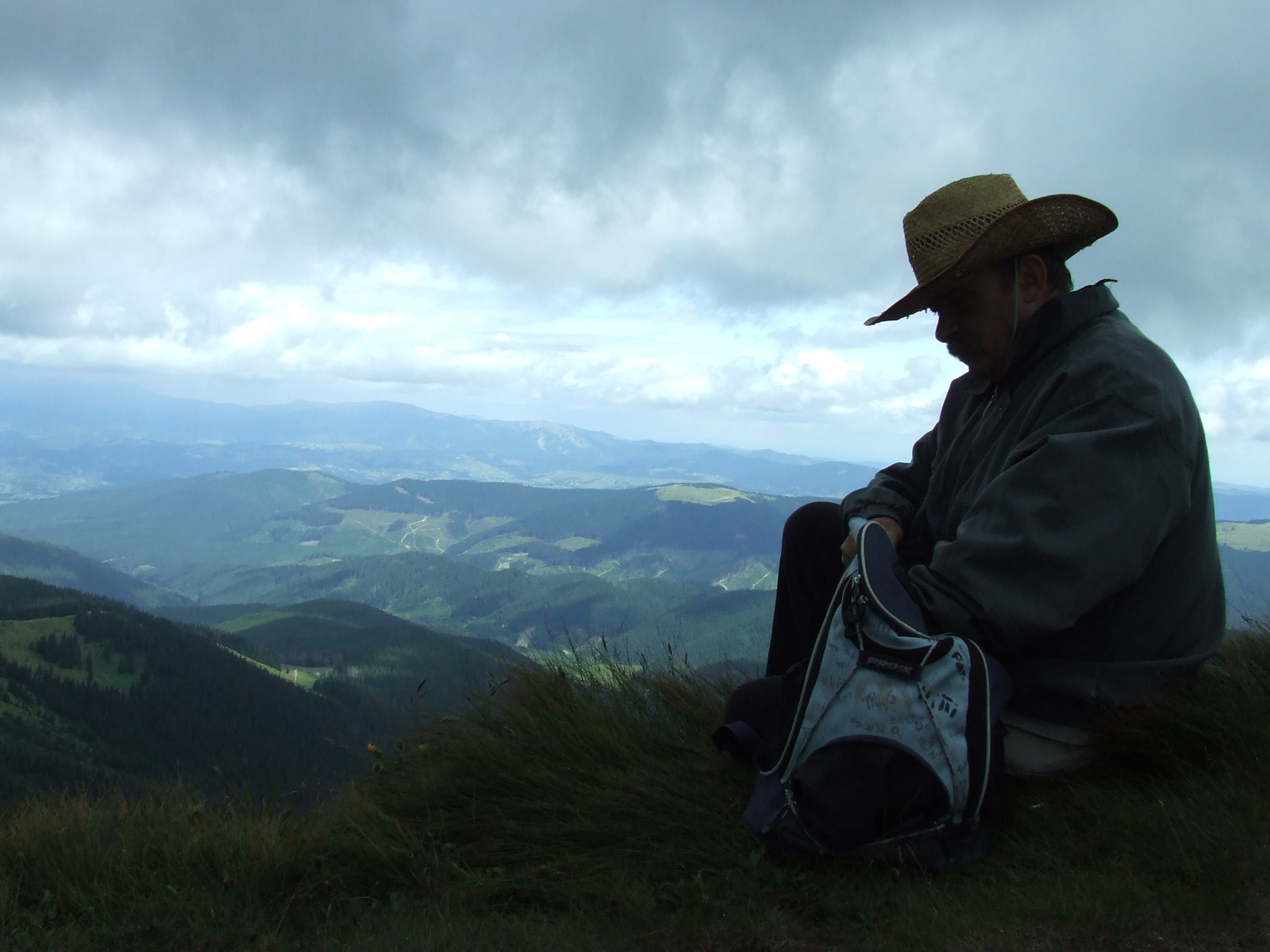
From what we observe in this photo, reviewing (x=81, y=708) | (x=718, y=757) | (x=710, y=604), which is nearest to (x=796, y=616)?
(x=718, y=757)

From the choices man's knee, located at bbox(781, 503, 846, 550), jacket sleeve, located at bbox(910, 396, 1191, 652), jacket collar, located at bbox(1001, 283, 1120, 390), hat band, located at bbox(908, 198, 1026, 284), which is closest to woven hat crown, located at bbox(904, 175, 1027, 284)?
hat band, located at bbox(908, 198, 1026, 284)

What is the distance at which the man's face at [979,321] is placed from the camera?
285 cm

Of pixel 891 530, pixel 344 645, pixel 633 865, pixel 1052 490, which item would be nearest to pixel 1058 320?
pixel 1052 490

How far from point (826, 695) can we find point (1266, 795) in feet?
4.78

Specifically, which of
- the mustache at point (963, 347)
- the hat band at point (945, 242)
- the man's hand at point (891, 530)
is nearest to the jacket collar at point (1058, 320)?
the mustache at point (963, 347)

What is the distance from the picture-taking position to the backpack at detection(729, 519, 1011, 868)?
2.40 m

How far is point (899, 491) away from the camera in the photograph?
3.65 meters

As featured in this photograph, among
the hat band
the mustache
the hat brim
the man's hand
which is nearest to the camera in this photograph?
the hat brim

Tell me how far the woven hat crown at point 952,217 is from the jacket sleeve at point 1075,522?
780 millimetres

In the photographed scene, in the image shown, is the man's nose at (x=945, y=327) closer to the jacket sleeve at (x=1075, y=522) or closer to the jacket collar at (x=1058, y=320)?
the jacket collar at (x=1058, y=320)

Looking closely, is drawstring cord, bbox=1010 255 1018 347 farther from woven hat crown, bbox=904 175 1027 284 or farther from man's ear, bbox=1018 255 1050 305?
woven hat crown, bbox=904 175 1027 284

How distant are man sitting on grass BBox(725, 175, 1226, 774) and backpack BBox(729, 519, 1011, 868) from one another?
161mm

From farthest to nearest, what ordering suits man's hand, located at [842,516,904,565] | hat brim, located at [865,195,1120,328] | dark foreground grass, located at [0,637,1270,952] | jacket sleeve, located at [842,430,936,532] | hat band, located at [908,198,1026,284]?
jacket sleeve, located at [842,430,936,532] → man's hand, located at [842,516,904,565] → hat band, located at [908,198,1026,284] → hat brim, located at [865,195,1120,328] → dark foreground grass, located at [0,637,1270,952]

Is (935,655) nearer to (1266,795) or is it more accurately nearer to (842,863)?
(842,863)
